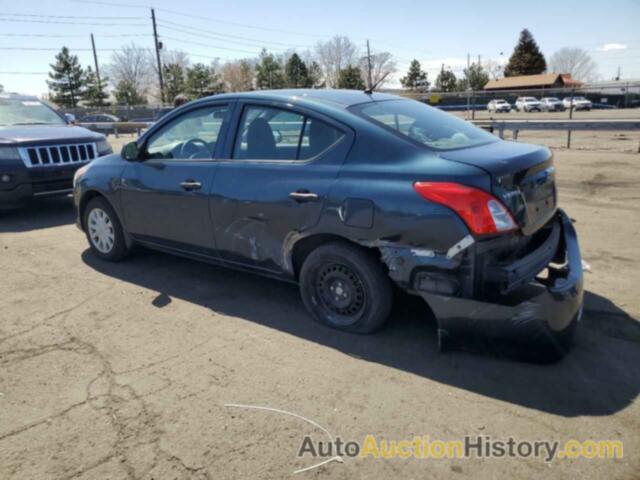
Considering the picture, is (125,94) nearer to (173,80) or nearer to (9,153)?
(173,80)

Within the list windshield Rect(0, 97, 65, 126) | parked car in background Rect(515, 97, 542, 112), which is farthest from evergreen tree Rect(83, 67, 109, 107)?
windshield Rect(0, 97, 65, 126)

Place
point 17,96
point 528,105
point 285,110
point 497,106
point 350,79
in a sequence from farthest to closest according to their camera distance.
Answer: point 350,79, point 528,105, point 497,106, point 17,96, point 285,110

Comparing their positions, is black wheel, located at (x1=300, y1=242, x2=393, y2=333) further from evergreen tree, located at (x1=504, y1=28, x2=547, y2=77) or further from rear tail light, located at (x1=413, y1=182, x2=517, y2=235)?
evergreen tree, located at (x1=504, y1=28, x2=547, y2=77)

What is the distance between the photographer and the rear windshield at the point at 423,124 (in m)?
3.39

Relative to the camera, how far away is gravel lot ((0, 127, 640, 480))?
240 centimetres

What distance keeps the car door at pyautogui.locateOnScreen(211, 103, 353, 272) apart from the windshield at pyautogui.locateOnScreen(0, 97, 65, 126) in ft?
19.5

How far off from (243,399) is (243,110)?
2.27 m

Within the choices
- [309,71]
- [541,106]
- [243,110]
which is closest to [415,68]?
[309,71]

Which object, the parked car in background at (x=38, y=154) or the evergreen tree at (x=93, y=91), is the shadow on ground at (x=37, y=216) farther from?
the evergreen tree at (x=93, y=91)

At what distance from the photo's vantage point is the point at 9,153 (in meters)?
6.98

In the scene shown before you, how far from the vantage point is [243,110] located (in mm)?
3990

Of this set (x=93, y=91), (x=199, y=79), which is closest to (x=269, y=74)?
(x=199, y=79)

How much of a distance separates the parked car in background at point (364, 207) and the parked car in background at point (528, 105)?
44.9 metres

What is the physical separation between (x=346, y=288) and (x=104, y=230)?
298cm
